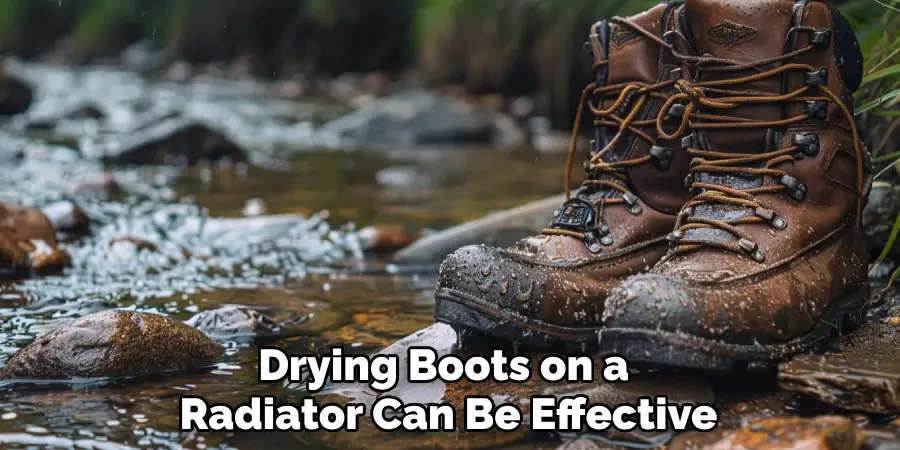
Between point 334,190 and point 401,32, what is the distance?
11058 mm

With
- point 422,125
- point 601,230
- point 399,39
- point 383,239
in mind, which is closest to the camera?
point 601,230

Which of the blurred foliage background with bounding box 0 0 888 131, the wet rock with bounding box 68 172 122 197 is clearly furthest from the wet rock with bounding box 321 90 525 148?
the wet rock with bounding box 68 172 122 197

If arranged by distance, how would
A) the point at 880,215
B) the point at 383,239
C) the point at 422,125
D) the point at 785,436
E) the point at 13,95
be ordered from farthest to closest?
the point at 13,95, the point at 422,125, the point at 383,239, the point at 880,215, the point at 785,436

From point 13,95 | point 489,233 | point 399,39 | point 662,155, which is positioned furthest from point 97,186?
point 399,39

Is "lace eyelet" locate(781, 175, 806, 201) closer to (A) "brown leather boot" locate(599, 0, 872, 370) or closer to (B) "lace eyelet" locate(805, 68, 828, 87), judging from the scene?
(A) "brown leather boot" locate(599, 0, 872, 370)

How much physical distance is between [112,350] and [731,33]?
1509 millimetres

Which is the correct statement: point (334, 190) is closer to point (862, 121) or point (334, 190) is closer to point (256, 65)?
point (862, 121)

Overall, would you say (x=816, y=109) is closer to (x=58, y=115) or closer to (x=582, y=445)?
(x=582, y=445)

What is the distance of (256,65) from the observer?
60.5ft

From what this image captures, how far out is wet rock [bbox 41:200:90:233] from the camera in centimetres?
429

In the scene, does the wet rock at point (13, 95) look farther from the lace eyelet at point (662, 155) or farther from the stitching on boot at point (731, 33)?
the stitching on boot at point (731, 33)

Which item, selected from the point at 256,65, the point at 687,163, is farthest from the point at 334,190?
the point at 256,65

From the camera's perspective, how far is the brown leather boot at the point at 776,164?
74.8 inches

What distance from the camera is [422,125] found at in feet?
30.0
